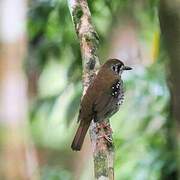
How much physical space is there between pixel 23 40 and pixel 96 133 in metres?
3.37

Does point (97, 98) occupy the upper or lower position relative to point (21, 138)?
lower

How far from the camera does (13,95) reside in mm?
5531

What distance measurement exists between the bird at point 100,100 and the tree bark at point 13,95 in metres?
1.97

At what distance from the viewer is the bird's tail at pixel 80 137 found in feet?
10.4

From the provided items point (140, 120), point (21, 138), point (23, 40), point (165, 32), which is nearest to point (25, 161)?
point (21, 138)

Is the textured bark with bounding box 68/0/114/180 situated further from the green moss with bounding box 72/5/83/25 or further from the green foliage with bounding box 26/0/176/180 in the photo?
the green foliage with bounding box 26/0/176/180

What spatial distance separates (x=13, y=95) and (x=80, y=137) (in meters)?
2.46

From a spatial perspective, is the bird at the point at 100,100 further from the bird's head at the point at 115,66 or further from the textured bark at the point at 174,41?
the textured bark at the point at 174,41

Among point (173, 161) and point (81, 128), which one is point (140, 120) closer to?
point (173, 161)

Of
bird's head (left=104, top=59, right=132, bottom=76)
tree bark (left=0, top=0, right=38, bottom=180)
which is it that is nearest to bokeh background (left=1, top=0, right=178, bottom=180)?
tree bark (left=0, top=0, right=38, bottom=180)

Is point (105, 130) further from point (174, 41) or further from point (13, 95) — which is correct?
point (13, 95)

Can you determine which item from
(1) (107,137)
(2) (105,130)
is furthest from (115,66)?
(1) (107,137)

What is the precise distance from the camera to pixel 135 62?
19.4 feet

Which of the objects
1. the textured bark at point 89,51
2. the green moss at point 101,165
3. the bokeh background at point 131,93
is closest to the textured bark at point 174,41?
the green moss at point 101,165
